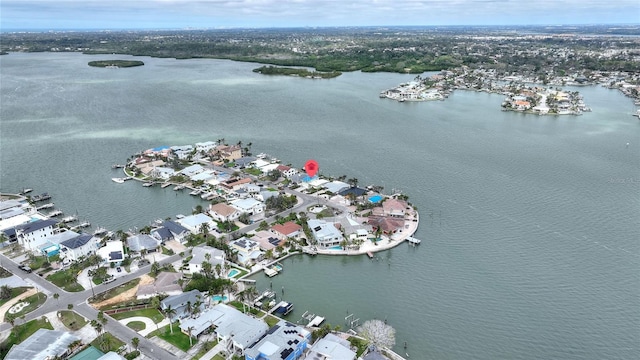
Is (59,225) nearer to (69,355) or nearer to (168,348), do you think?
(69,355)

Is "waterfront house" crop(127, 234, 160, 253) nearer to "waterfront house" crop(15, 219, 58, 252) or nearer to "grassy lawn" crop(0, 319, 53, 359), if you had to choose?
"waterfront house" crop(15, 219, 58, 252)

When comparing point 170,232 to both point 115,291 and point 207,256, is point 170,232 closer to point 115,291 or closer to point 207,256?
point 207,256

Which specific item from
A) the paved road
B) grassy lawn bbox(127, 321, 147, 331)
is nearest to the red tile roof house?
the paved road

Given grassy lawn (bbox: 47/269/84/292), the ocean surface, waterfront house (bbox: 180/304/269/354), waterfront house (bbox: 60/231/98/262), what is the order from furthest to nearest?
waterfront house (bbox: 60/231/98/262)
grassy lawn (bbox: 47/269/84/292)
the ocean surface
waterfront house (bbox: 180/304/269/354)

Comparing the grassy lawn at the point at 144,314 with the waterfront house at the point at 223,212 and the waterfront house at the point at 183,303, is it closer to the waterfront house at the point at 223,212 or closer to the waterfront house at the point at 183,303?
the waterfront house at the point at 183,303

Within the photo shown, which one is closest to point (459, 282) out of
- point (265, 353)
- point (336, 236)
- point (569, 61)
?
point (336, 236)

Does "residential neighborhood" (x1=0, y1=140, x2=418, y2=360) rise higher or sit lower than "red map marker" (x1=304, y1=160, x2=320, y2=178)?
lower
